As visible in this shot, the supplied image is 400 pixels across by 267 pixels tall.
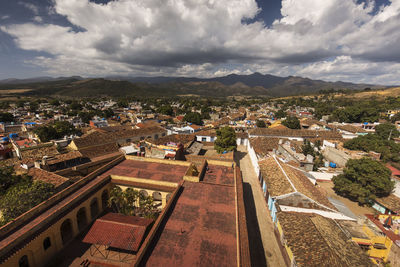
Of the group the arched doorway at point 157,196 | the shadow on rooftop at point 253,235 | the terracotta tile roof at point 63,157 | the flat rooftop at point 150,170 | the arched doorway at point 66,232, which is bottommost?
the shadow on rooftop at point 253,235

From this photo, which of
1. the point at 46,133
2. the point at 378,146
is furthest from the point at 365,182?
the point at 46,133

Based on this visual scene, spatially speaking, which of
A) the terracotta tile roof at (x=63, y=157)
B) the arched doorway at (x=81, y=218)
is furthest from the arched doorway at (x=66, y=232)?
the terracotta tile roof at (x=63, y=157)

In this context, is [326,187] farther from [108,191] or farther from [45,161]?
[45,161]

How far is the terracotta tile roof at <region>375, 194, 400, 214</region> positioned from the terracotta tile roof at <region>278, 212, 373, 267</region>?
34.0ft

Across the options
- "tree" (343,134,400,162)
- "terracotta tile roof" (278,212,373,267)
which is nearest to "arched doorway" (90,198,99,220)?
"terracotta tile roof" (278,212,373,267)

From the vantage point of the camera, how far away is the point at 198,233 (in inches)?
512

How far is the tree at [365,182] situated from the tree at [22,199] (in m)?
35.7

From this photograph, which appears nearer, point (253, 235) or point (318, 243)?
point (318, 243)

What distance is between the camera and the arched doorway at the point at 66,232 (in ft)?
52.9

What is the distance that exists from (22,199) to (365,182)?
38.3 meters

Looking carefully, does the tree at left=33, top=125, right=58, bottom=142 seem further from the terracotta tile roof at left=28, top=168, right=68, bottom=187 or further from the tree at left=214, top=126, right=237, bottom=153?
the tree at left=214, top=126, right=237, bottom=153

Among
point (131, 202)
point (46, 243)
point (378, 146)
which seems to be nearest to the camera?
point (46, 243)

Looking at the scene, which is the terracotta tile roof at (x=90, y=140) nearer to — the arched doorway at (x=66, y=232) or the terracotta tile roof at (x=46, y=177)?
the terracotta tile roof at (x=46, y=177)

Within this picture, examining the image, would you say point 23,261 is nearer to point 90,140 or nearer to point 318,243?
point 318,243
